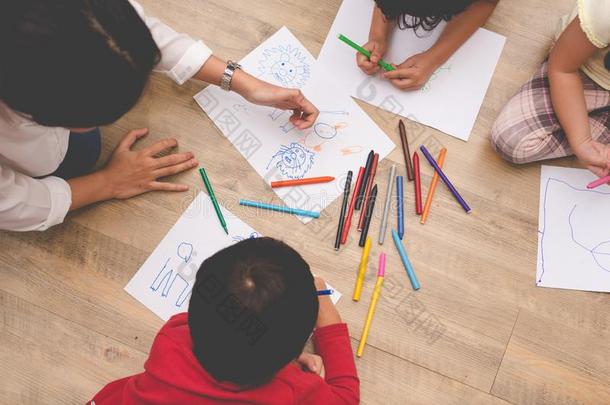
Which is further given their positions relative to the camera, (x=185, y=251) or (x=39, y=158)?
(x=185, y=251)

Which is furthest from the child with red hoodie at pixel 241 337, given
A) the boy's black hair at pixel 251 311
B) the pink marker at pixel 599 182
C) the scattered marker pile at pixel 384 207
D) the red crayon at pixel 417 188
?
the pink marker at pixel 599 182

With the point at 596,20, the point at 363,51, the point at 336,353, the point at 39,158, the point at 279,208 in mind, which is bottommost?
the point at 336,353

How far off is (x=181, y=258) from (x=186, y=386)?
0.28 metres

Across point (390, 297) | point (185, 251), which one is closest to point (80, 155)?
point (185, 251)

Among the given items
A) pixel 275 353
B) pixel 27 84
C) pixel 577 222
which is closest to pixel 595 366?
pixel 577 222

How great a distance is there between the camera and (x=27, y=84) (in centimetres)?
48

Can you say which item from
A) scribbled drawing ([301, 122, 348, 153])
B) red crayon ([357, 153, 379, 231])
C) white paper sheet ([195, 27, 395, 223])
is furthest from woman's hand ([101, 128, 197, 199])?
red crayon ([357, 153, 379, 231])

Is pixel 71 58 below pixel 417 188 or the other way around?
the other way around

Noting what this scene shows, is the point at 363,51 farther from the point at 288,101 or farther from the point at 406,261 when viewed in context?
the point at 406,261

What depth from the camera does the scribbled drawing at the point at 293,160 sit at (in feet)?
2.77

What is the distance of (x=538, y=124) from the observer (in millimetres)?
846

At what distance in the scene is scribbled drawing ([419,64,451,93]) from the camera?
2.89ft

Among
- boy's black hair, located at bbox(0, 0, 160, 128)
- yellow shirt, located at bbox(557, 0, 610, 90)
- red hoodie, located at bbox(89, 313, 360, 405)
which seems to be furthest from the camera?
yellow shirt, located at bbox(557, 0, 610, 90)

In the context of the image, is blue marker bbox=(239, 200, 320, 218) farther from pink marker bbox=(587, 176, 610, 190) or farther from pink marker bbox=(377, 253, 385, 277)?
pink marker bbox=(587, 176, 610, 190)
